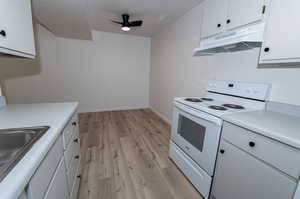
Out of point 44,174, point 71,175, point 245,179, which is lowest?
point 71,175

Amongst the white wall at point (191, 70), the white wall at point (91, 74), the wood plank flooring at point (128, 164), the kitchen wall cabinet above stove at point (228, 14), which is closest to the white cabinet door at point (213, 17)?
the kitchen wall cabinet above stove at point (228, 14)

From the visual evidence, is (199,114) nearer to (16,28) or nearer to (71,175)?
(71,175)

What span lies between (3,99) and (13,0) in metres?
0.92

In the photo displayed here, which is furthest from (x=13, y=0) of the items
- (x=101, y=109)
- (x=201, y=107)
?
(x=101, y=109)

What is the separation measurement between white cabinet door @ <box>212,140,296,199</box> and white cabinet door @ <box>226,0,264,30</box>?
3.98ft

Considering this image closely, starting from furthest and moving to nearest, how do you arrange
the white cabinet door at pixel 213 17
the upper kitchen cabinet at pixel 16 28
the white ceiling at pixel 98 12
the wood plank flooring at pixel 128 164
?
the white ceiling at pixel 98 12
the white cabinet door at pixel 213 17
the wood plank flooring at pixel 128 164
the upper kitchen cabinet at pixel 16 28

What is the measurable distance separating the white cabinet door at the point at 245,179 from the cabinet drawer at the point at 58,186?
4.01 ft

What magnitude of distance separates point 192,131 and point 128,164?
3.32ft

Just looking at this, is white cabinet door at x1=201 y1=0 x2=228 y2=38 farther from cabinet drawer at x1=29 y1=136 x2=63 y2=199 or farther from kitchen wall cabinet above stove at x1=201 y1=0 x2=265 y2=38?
cabinet drawer at x1=29 y1=136 x2=63 y2=199

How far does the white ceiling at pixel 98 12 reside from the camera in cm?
198

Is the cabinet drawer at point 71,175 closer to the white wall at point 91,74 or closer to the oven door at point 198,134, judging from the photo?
the oven door at point 198,134

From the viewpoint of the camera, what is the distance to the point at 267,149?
86cm

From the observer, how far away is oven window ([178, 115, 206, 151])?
4.53ft

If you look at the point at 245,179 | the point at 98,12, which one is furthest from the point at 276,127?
the point at 98,12
